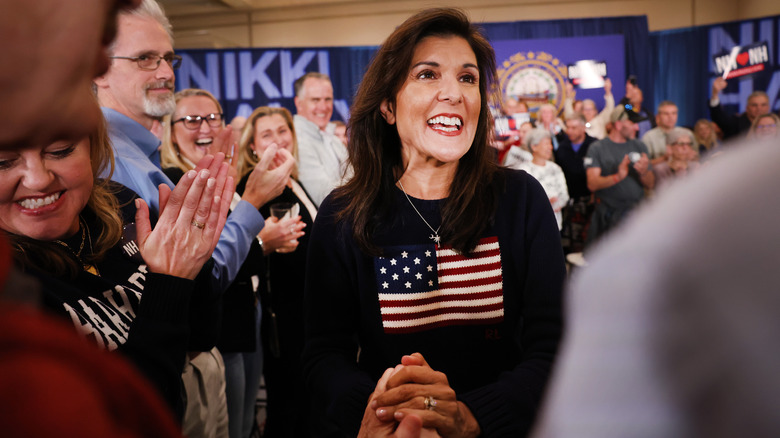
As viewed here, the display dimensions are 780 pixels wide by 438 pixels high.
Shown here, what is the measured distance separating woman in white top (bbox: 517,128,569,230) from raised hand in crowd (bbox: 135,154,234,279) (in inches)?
179

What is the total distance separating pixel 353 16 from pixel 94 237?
481 inches

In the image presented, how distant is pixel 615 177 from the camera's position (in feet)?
19.8

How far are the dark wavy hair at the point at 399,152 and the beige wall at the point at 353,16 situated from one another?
1081cm

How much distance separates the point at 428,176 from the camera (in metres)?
1.60

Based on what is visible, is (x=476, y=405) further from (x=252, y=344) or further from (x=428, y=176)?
(x=252, y=344)

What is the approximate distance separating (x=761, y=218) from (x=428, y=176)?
1277 millimetres

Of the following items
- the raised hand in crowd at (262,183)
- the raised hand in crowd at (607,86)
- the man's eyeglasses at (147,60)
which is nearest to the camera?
the man's eyeglasses at (147,60)

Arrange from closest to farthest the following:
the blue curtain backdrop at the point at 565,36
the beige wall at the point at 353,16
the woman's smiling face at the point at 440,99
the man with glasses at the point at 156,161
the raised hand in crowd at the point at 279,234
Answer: the woman's smiling face at the point at 440,99 < the man with glasses at the point at 156,161 < the raised hand in crowd at the point at 279,234 < the blue curtain backdrop at the point at 565,36 < the beige wall at the point at 353,16

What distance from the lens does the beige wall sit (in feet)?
39.1

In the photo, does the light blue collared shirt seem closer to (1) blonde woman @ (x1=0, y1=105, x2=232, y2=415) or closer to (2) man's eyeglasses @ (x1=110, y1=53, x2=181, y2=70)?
(2) man's eyeglasses @ (x1=110, y1=53, x2=181, y2=70)

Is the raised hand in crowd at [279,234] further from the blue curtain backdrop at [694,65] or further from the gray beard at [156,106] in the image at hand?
the blue curtain backdrop at [694,65]

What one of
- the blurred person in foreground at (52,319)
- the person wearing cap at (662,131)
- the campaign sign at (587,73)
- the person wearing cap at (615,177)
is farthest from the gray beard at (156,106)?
the campaign sign at (587,73)

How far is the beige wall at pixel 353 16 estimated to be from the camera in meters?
11.9

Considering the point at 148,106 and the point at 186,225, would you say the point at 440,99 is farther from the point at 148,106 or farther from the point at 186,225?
the point at 148,106
